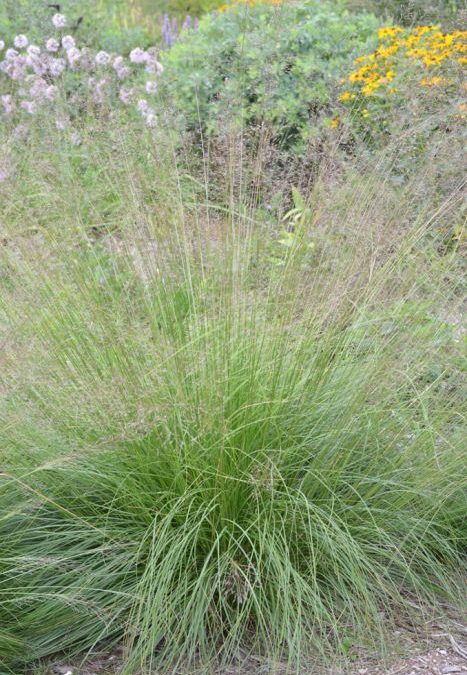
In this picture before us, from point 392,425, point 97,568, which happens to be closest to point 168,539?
point 97,568

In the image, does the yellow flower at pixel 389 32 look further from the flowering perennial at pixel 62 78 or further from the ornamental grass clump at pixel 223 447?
the ornamental grass clump at pixel 223 447

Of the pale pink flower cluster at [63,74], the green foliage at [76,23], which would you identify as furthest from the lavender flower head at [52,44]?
the green foliage at [76,23]

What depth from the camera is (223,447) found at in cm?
253

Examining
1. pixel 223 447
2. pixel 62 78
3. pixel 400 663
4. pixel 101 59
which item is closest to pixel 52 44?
pixel 101 59

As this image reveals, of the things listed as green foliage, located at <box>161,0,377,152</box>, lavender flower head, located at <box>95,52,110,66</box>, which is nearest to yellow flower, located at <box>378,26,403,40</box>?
green foliage, located at <box>161,0,377,152</box>

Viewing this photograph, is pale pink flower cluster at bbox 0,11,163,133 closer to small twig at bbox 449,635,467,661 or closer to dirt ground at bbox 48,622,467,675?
dirt ground at bbox 48,622,467,675

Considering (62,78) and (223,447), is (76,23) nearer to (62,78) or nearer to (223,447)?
(62,78)

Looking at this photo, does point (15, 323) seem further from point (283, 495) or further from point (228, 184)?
point (283, 495)

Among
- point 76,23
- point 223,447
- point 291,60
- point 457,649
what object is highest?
point 223,447

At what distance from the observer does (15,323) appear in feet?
9.77

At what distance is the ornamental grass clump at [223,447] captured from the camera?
2.51 m

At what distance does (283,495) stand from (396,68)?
10.9 ft

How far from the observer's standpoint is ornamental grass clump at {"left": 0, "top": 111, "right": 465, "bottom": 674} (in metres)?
2.51

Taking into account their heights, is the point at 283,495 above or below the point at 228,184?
below
